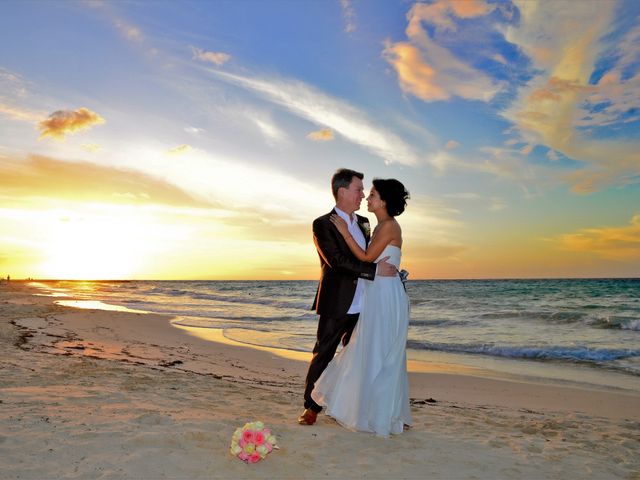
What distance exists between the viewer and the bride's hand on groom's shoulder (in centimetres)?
499

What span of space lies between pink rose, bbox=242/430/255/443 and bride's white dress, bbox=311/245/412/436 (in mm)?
1274

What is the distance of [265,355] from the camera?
12453 millimetres

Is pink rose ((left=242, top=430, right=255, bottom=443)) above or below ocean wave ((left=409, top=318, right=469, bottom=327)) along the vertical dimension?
above

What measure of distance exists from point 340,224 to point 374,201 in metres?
0.47

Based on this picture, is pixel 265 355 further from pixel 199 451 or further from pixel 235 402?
pixel 199 451

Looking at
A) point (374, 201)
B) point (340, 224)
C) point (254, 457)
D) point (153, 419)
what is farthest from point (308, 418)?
point (374, 201)

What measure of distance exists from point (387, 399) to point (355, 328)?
0.81 m

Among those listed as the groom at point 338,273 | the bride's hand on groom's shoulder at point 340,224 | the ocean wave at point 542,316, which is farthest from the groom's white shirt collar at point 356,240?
the ocean wave at point 542,316

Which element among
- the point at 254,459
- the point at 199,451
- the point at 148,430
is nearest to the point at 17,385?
the point at 148,430

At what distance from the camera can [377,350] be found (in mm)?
5074

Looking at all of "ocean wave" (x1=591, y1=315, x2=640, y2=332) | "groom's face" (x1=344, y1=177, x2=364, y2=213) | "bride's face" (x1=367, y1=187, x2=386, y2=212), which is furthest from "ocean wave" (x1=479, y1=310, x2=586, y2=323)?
"groom's face" (x1=344, y1=177, x2=364, y2=213)

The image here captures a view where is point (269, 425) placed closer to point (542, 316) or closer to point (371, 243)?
point (371, 243)

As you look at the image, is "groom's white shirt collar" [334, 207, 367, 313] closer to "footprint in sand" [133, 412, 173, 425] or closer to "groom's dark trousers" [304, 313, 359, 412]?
"groom's dark trousers" [304, 313, 359, 412]

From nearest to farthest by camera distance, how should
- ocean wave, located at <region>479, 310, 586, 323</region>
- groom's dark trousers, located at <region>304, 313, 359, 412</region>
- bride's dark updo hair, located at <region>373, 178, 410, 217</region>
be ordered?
1. bride's dark updo hair, located at <region>373, 178, 410, 217</region>
2. groom's dark trousers, located at <region>304, 313, 359, 412</region>
3. ocean wave, located at <region>479, 310, 586, 323</region>
